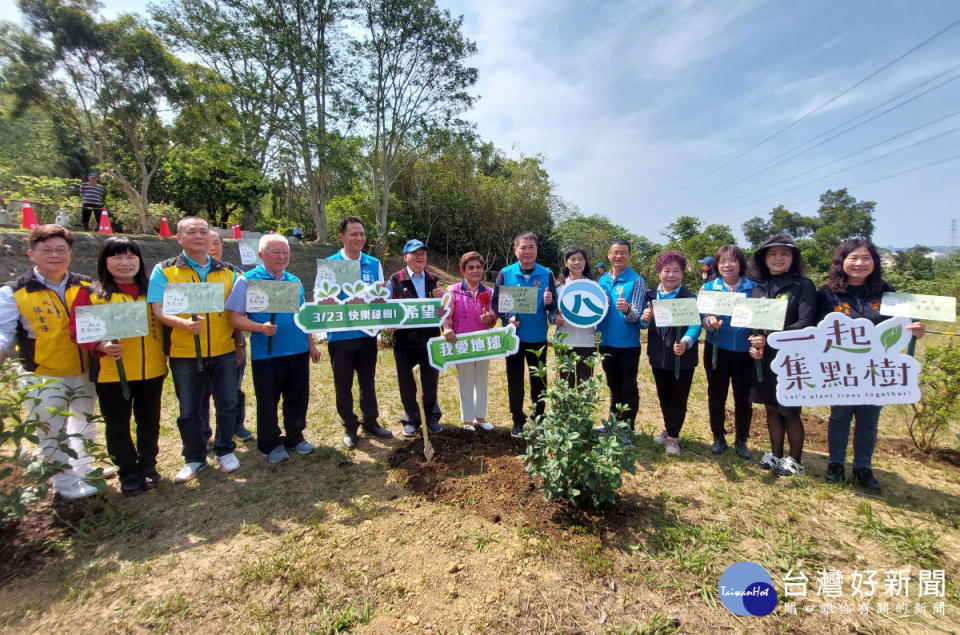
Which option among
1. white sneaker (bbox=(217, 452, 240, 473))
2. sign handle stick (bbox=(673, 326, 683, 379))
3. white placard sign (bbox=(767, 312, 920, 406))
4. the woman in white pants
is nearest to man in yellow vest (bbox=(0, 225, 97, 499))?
white sneaker (bbox=(217, 452, 240, 473))

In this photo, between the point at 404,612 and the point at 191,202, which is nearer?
the point at 404,612

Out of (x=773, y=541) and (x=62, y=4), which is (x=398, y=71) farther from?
(x=773, y=541)

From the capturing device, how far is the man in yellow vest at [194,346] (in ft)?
9.80

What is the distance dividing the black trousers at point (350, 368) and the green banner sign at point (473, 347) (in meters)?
0.73

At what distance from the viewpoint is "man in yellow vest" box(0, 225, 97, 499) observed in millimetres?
2633

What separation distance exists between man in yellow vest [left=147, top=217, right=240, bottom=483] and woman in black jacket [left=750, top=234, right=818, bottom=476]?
15.0 ft

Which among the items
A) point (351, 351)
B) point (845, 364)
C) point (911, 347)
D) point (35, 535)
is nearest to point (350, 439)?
point (351, 351)

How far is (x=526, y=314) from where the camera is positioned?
3.82m

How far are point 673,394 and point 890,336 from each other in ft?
5.31

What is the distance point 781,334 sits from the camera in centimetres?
299

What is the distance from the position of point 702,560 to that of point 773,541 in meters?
0.66

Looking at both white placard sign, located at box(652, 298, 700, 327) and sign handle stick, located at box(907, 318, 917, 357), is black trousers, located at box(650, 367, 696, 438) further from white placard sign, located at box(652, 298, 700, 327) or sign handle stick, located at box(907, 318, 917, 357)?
sign handle stick, located at box(907, 318, 917, 357)

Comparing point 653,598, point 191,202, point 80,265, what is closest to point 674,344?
point 653,598

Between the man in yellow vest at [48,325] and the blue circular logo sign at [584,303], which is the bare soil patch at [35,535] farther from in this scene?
the blue circular logo sign at [584,303]
